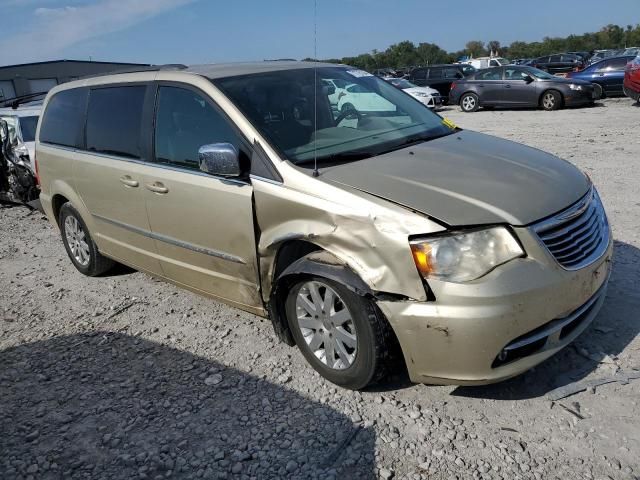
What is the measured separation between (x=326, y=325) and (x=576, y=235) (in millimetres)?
1402

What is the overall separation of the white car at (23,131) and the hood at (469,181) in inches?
277

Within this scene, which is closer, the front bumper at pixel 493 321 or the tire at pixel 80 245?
the front bumper at pixel 493 321

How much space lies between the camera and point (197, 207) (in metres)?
3.52

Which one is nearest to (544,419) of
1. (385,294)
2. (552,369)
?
(552,369)

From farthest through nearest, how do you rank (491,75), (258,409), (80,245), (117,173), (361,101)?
(491,75) < (80,245) < (117,173) < (361,101) < (258,409)

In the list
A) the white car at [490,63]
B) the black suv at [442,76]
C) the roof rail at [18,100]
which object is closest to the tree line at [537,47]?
the white car at [490,63]

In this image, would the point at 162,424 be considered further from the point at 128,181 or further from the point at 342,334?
the point at 128,181

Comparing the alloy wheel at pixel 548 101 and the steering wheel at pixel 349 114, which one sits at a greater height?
the steering wheel at pixel 349 114

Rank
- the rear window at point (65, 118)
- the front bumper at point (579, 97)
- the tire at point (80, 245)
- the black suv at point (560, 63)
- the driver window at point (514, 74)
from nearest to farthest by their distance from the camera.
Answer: the rear window at point (65, 118) < the tire at point (80, 245) < the front bumper at point (579, 97) < the driver window at point (514, 74) < the black suv at point (560, 63)

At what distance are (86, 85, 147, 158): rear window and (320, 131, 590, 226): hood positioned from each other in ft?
5.81

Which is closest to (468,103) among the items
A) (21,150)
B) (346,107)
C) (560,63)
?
(560,63)

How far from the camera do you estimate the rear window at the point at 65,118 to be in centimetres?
479

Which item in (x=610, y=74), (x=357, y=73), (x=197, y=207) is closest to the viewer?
(x=197, y=207)

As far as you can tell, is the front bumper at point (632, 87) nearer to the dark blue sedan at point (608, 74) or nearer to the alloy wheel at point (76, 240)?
the dark blue sedan at point (608, 74)
